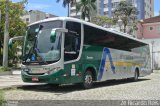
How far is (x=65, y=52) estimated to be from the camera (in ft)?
52.6

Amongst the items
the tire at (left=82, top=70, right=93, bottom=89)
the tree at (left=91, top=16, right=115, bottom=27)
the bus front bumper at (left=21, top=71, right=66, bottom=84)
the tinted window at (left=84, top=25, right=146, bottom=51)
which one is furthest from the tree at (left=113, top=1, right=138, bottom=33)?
the bus front bumper at (left=21, top=71, right=66, bottom=84)

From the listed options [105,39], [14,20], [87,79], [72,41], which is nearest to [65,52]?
[72,41]

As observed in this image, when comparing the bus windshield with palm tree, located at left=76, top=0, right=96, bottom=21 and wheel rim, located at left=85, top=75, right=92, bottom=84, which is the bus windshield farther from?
palm tree, located at left=76, top=0, right=96, bottom=21

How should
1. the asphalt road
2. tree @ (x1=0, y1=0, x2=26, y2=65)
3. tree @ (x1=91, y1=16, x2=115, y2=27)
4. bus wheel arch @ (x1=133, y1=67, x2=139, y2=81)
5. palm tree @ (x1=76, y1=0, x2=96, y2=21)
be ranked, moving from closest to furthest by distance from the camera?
the asphalt road
bus wheel arch @ (x1=133, y1=67, x2=139, y2=81)
tree @ (x1=0, y1=0, x2=26, y2=65)
palm tree @ (x1=76, y1=0, x2=96, y2=21)
tree @ (x1=91, y1=16, x2=115, y2=27)

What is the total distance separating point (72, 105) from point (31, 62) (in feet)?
16.6

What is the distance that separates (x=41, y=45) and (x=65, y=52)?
3.89ft

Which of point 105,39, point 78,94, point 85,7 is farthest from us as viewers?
point 85,7

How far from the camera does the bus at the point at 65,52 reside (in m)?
15.8

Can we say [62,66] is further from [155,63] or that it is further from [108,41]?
[155,63]

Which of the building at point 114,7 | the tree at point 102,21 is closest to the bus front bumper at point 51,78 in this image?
the tree at point 102,21

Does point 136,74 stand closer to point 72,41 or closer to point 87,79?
point 87,79

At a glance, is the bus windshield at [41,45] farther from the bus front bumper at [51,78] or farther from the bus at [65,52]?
the bus front bumper at [51,78]

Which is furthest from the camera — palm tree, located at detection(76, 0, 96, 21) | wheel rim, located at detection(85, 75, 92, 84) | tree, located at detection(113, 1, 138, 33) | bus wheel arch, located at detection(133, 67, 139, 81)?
tree, located at detection(113, 1, 138, 33)

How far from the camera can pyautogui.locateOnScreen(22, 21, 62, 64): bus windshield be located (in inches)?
623
